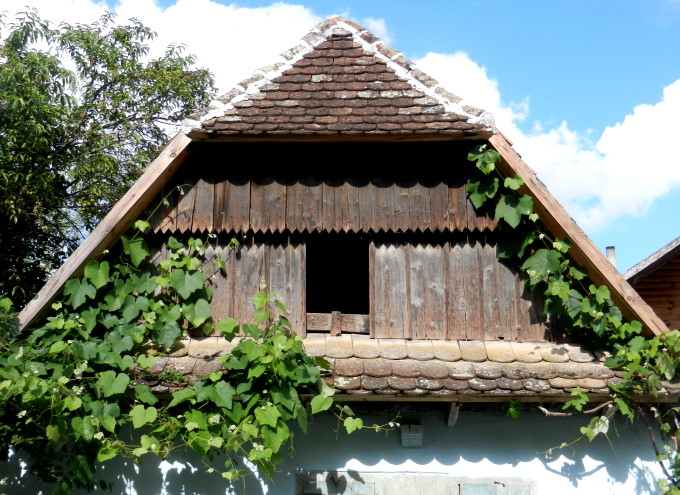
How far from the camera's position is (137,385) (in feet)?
18.5

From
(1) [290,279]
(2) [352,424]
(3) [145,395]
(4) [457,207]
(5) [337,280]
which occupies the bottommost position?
(2) [352,424]

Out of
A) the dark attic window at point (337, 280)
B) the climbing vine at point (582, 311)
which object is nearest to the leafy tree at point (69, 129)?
the dark attic window at point (337, 280)

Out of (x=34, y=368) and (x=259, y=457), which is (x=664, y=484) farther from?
(x=34, y=368)

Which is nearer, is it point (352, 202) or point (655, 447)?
point (655, 447)

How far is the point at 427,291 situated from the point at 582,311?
1434 millimetres

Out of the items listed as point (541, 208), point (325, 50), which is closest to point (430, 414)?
point (541, 208)

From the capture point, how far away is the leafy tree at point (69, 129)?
402 inches

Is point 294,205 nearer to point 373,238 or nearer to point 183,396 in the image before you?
point 373,238

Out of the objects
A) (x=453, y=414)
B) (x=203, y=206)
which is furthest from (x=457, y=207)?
(x=203, y=206)

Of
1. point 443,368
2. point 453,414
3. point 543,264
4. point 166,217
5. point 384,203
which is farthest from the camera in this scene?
point 384,203

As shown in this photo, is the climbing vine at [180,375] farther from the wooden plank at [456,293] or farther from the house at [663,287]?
the house at [663,287]

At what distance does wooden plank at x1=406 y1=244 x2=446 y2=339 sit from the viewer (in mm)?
6414

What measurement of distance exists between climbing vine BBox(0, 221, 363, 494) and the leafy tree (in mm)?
4812

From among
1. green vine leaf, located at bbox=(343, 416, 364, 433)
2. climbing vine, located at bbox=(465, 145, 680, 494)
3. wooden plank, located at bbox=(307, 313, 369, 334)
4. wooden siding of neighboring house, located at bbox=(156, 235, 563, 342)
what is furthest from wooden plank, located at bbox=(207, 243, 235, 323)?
climbing vine, located at bbox=(465, 145, 680, 494)
